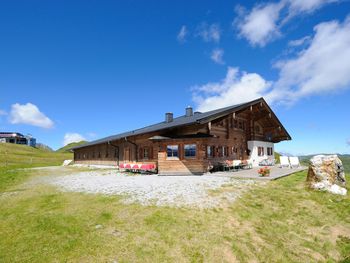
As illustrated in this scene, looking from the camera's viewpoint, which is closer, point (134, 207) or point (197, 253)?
point (197, 253)

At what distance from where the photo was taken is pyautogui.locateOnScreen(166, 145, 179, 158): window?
1803cm

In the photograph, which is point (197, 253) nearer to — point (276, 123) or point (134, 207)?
point (134, 207)

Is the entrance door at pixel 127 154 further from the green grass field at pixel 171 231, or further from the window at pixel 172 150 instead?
the green grass field at pixel 171 231

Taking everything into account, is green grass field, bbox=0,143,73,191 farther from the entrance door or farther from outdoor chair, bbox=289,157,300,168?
outdoor chair, bbox=289,157,300,168

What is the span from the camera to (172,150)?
1814cm

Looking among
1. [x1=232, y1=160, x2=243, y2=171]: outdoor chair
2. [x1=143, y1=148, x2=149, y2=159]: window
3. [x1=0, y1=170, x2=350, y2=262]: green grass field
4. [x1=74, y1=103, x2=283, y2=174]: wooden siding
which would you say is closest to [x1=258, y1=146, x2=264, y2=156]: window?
[x1=74, y1=103, x2=283, y2=174]: wooden siding

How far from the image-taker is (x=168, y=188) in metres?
11.5

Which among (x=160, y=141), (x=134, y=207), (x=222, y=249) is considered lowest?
(x=222, y=249)

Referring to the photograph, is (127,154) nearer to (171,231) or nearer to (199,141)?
(199,141)

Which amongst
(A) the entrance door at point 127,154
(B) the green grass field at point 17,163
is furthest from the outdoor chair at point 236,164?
(B) the green grass field at point 17,163

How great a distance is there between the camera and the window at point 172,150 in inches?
710

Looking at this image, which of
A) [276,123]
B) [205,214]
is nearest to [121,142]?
[276,123]

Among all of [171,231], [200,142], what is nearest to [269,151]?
[200,142]

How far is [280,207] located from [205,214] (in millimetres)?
3503
